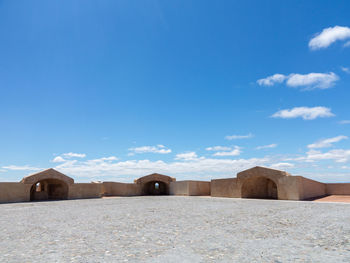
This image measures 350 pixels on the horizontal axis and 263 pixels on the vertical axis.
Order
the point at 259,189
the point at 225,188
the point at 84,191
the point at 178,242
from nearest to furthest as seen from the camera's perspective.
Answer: the point at 178,242 → the point at 225,188 → the point at 259,189 → the point at 84,191

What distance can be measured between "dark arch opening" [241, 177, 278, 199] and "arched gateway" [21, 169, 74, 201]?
73.3ft

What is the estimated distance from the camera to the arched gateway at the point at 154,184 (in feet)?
138

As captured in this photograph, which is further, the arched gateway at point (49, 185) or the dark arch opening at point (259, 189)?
the dark arch opening at point (259, 189)

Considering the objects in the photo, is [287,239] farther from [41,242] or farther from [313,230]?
[41,242]

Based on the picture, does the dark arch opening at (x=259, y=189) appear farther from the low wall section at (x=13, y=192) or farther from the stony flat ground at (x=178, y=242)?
the low wall section at (x=13, y=192)

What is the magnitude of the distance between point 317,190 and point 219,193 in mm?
12042

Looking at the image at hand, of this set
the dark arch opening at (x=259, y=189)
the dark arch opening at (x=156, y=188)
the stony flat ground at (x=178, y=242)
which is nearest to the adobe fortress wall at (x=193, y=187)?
the dark arch opening at (x=259, y=189)

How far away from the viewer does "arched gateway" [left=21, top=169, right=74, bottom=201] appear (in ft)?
101

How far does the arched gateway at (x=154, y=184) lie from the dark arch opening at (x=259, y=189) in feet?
46.9

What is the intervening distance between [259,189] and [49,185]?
29.8m

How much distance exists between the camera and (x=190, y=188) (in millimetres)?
Result: 38312

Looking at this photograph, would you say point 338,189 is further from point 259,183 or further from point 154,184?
point 154,184

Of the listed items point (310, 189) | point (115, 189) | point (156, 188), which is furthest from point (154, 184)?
point (310, 189)

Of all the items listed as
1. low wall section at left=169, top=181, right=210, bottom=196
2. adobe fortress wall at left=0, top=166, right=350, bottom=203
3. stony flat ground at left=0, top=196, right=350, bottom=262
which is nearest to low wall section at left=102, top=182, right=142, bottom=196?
adobe fortress wall at left=0, top=166, right=350, bottom=203
